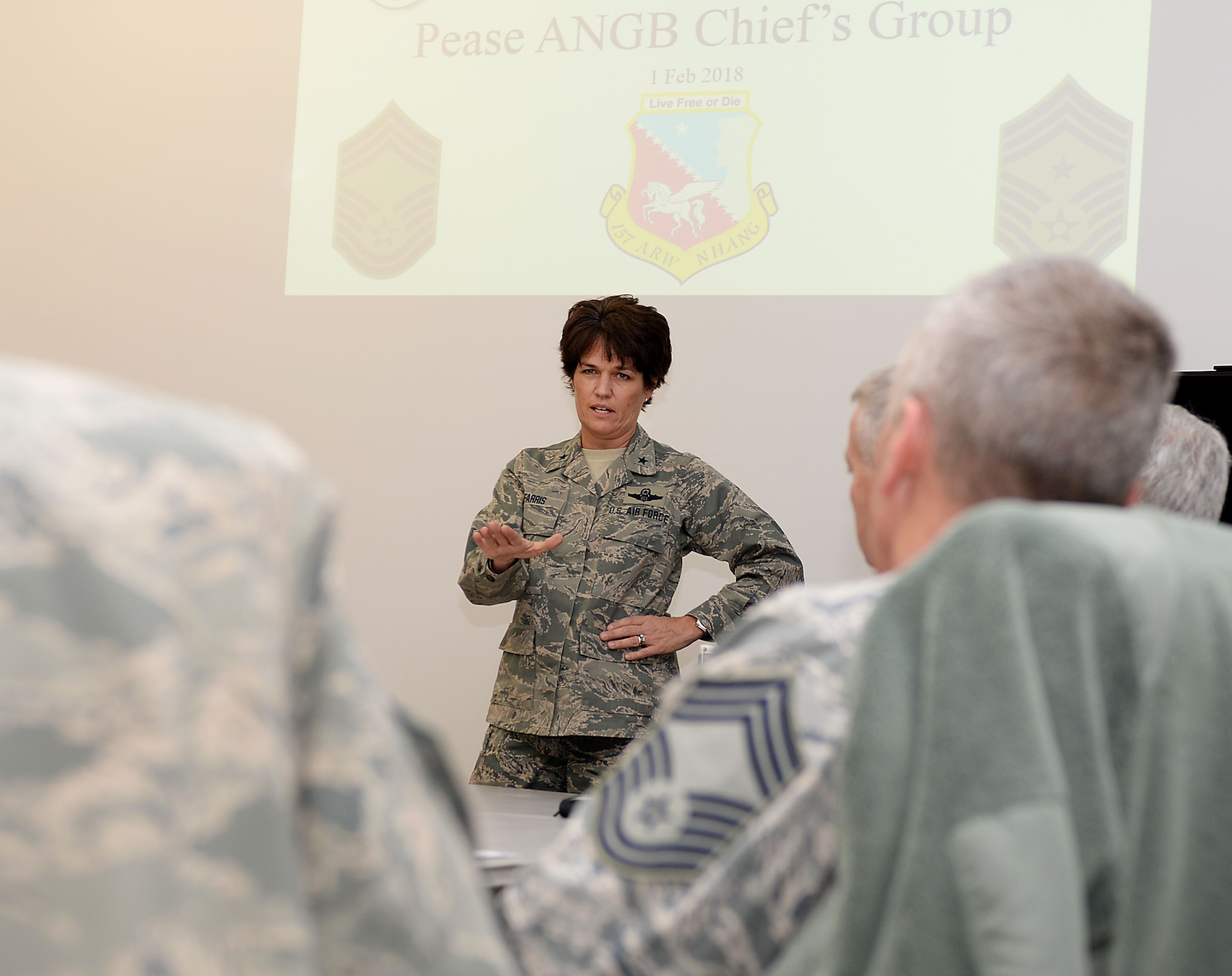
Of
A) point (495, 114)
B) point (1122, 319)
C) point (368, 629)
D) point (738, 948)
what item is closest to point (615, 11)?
point (495, 114)

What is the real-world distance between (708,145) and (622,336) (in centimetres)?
83

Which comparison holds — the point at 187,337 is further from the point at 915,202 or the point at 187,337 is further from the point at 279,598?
the point at 279,598

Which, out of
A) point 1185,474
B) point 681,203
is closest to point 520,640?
point 681,203

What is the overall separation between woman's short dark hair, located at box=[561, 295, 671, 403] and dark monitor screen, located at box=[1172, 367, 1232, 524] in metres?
1.17

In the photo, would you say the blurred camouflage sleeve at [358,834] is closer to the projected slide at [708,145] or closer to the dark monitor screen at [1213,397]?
the dark monitor screen at [1213,397]

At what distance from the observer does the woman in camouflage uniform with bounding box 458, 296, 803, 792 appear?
8.67 feet

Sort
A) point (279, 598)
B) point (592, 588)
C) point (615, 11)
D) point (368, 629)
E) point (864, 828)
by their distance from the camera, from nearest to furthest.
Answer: point (279, 598)
point (864, 828)
point (592, 588)
point (615, 11)
point (368, 629)

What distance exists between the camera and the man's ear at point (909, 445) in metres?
0.90

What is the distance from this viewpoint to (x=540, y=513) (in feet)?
9.48

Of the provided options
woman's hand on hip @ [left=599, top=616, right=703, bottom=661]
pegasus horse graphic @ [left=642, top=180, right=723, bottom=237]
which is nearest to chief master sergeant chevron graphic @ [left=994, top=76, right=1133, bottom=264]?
pegasus horse graphic @ [left=642, top=180, right=723, bottom=237]

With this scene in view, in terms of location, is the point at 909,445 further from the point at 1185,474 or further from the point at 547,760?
the point at 547,760

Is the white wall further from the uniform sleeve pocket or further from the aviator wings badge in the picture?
the uniform sleeve pocket

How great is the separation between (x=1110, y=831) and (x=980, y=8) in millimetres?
2957

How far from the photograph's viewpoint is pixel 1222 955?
0.72 meters
